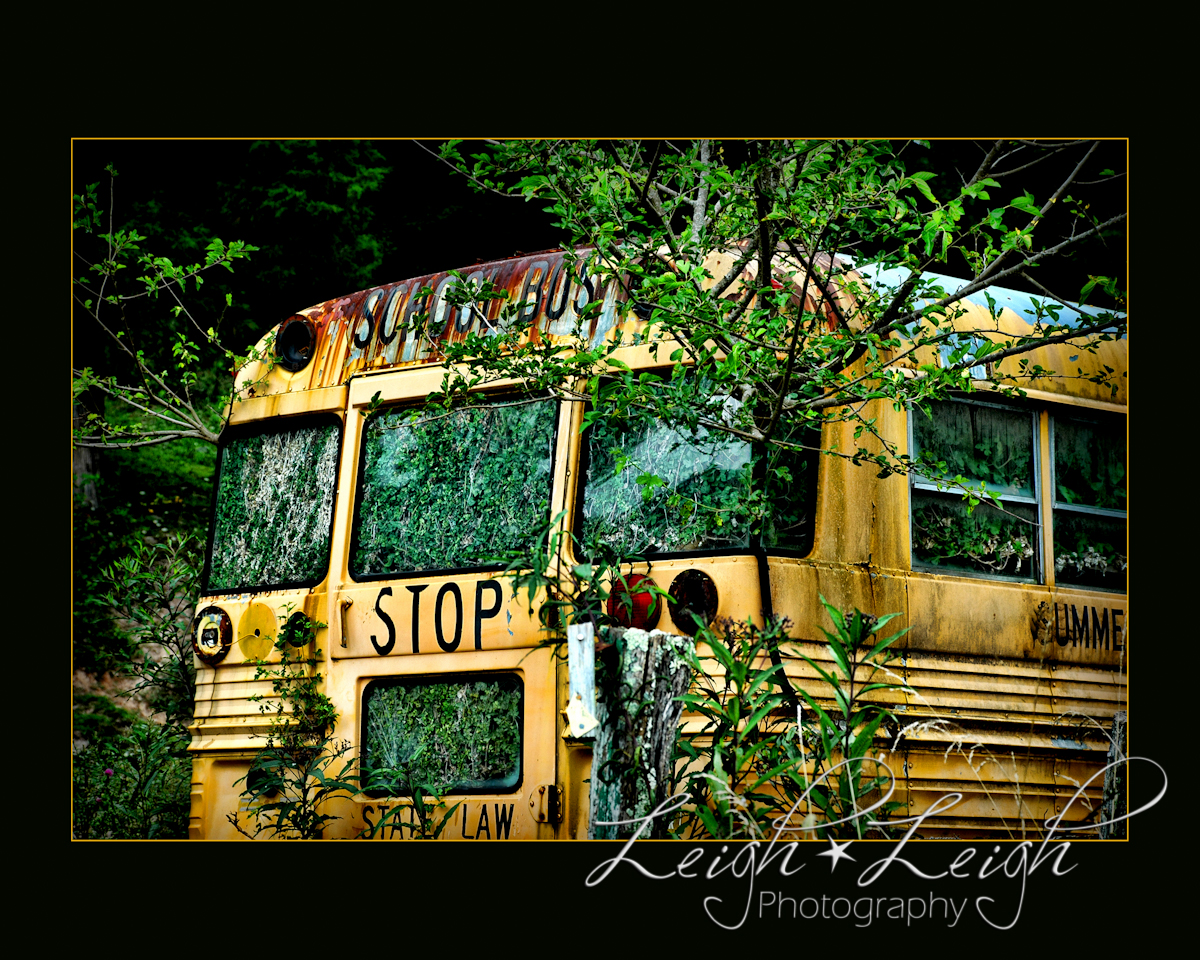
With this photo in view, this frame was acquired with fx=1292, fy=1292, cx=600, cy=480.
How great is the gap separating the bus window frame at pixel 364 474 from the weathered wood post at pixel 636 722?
98 centimetres

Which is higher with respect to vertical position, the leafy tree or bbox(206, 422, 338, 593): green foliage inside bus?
the leafy tree

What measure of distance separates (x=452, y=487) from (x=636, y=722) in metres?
1.46

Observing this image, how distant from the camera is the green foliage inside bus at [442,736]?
13.9 ft

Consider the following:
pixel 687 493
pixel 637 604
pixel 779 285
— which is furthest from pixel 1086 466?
pixel 637 604

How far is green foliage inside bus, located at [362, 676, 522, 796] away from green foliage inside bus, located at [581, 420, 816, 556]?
0.63 meters

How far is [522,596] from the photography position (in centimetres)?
421

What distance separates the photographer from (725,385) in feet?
12.5

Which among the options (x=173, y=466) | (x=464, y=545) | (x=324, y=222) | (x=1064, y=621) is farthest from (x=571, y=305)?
(x=173, y=466)

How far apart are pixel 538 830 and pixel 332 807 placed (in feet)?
2.56

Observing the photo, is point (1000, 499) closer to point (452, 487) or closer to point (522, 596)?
point (522, 596)

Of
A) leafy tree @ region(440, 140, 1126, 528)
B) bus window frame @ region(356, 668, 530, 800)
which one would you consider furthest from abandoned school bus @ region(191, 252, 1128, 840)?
leafy tree @ region(440, 140, 1126, 528)

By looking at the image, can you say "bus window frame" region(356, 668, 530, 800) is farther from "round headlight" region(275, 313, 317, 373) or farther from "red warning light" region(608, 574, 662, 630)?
"round headlight" region(275, 313, 317, 373)

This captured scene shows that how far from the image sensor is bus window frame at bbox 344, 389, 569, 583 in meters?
4.32

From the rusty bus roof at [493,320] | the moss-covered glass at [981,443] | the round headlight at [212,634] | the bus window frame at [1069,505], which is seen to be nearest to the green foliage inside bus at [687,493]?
the rusty bus roof at [493,320]
